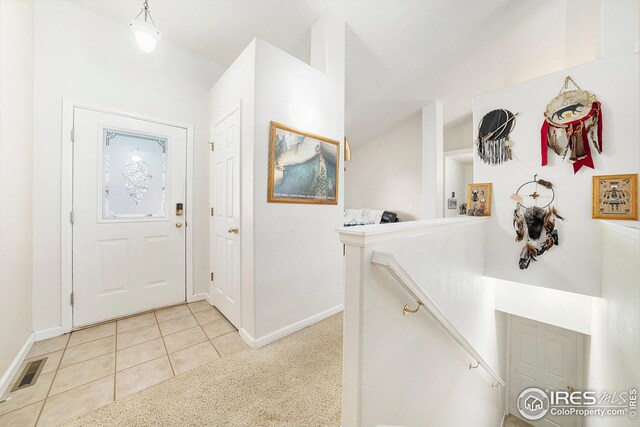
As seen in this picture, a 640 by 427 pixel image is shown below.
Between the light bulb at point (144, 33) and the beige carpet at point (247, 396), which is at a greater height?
the light bulb at point (144, 33)

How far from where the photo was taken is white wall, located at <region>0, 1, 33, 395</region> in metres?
1.58

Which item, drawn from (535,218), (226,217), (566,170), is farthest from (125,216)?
(566,170)

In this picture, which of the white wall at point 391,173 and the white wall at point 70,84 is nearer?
the white wall at point 70,84

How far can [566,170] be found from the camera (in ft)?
7.43

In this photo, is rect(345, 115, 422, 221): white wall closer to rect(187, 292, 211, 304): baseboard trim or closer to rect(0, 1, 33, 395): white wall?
rect(187, 292, 211, 304): baseboard trim

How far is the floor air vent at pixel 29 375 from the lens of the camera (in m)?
1.55

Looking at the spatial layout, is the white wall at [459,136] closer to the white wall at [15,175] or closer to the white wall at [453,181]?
the white wall at [453,181]

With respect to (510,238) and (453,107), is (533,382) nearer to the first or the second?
(510,238)

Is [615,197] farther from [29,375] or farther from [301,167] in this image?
[29,375]

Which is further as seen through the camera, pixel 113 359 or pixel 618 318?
pixel 113 359

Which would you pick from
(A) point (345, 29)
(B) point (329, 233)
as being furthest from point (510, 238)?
(A) point (345, 29)

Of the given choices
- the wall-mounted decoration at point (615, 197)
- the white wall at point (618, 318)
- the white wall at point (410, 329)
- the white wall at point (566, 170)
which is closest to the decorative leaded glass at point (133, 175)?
the white wall at point (410, 329)

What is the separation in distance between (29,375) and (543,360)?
18.0 ft

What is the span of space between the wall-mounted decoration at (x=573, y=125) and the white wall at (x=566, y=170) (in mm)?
51
